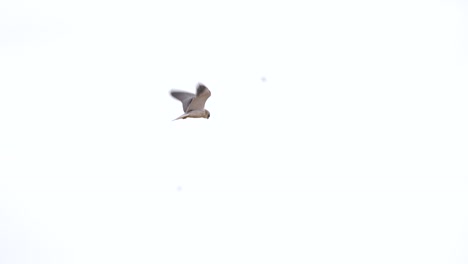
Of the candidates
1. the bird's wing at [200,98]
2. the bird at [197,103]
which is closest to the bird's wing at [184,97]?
the bird at [197,103]

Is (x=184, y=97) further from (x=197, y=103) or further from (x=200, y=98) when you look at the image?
(x=200, y=98)

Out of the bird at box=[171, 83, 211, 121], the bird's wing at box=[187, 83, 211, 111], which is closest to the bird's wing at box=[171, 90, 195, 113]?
the bird at box=[171, 83, 211, 121]

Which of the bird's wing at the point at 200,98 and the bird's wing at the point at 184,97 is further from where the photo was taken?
the bird's wing at the point at 184,97

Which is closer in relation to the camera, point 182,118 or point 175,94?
point 182,118

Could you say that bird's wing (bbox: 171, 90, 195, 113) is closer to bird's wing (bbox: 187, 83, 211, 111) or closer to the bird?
the bird

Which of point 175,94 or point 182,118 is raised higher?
point 175,94

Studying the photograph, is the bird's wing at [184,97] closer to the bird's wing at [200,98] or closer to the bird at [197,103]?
the bird at [197,103]
